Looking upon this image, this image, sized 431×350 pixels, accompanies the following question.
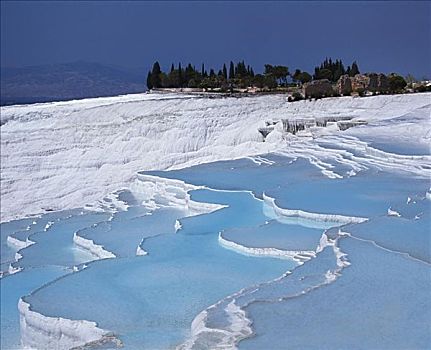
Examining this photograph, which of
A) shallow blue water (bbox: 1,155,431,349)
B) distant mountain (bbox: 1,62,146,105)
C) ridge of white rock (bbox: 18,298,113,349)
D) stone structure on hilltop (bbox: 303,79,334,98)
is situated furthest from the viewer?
distant mountain (bbox: 1,62,146,105)

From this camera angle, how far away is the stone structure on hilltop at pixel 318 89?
16477mm

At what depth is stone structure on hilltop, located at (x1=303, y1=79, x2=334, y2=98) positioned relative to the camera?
16477mm

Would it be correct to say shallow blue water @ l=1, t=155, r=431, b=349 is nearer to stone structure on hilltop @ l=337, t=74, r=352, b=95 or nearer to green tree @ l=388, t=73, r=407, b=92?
stone structure on hilltop @ l=337, t=74, r=352, b=95

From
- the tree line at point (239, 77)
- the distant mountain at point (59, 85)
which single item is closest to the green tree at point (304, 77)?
the tree line at point (239, 77)

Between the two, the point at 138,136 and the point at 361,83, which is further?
the point at 361,83

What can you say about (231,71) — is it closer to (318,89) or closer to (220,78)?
(220,78)

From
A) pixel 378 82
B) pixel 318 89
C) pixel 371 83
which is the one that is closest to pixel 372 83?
pixel 371 83

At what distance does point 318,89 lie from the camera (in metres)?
16.8

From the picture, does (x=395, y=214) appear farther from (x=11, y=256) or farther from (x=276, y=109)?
(x=276, y=109)

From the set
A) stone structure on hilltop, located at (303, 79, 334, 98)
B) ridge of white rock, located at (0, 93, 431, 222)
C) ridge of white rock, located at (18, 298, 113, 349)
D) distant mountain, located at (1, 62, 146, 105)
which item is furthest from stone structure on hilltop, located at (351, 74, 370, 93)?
distant mountain, located at (1, 62, 146, 105)

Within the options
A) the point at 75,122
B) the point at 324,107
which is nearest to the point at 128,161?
the point at 75,122

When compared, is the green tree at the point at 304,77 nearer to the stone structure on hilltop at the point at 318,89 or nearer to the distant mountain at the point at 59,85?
the stone structure on hilltop at the point at 318,89

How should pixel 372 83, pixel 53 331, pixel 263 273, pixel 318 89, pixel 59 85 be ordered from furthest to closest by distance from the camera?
1. pixel 59 85
2. pixel 372 83
3. pixel 318 89
4. pixel 263 273
5. pixel 53 331

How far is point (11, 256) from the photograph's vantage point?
6.55 metres
